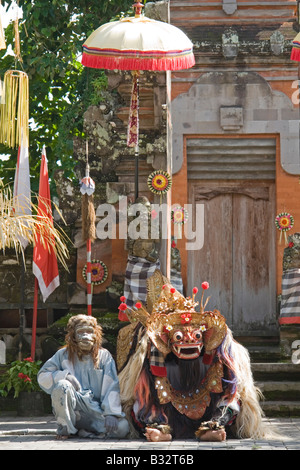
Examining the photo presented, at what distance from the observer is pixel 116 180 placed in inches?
486

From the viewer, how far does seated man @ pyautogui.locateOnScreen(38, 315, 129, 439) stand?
28.1 feet

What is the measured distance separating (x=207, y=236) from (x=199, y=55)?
2.53 meters

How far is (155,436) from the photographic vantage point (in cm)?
848

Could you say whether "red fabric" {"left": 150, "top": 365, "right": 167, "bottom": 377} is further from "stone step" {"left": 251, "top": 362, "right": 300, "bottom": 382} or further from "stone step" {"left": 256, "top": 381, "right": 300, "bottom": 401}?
"stone step" {"left": 251, "top": 362, "right": 300, "bottom": 382}

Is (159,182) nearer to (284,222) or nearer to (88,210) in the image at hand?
(88,210)

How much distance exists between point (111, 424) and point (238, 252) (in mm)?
5849

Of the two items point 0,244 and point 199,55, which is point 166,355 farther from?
point 199,55

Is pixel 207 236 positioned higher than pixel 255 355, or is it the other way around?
pixel 207 236

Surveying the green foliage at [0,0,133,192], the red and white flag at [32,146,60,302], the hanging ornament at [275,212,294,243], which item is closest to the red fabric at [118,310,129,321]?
the red and white flag at [32,146,60,302]

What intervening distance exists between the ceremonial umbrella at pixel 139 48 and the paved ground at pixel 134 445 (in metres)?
4.01

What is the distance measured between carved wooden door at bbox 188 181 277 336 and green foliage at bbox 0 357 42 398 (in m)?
3.77
